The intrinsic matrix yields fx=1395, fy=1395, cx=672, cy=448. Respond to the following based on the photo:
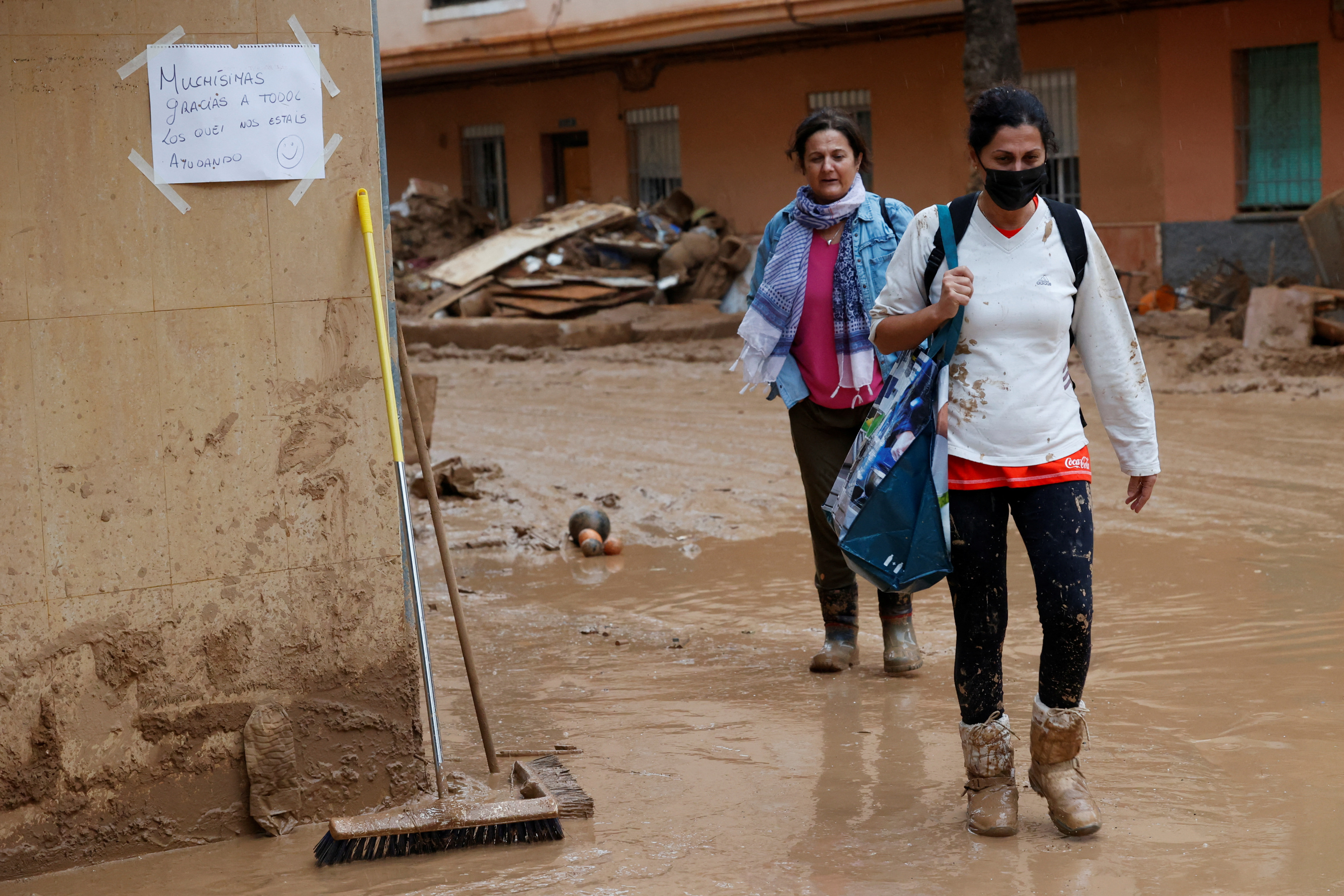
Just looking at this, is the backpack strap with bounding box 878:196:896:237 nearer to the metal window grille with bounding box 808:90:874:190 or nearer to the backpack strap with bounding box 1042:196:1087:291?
the backpack strap with bounding box 1042:196:1087:291

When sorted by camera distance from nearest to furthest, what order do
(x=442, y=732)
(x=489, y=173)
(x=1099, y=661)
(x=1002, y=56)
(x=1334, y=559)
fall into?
(x=442, y=732) → (x=1099, y=661) → (x=1334, y=559) → (x=1002, y=56) → (x=489, y=173)

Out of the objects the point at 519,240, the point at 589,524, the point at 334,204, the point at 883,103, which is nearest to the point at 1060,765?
the point at 334,204

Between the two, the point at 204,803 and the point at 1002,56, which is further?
the point at 1002,56

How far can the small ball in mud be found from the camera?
7172 millimetres

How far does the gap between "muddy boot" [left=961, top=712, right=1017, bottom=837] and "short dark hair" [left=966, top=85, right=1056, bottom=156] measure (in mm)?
1426

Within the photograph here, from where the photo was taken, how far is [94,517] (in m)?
3.45

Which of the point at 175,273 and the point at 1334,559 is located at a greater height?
the point at 175,273

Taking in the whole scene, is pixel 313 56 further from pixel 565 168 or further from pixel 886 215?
pixel 565 168

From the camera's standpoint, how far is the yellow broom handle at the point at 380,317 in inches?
141

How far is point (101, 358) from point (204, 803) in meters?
1.18

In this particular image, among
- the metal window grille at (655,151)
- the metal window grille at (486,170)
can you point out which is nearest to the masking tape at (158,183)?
the metal window grille at (655,151)

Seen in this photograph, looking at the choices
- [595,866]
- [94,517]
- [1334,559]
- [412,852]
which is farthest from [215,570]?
[1334,559]

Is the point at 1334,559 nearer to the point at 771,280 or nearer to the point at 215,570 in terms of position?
the point at 771,280

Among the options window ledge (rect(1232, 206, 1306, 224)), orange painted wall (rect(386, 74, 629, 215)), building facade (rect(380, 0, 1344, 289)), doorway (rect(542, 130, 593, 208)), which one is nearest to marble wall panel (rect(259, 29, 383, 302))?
building facade (rect(380, 0, 1344, 289))
